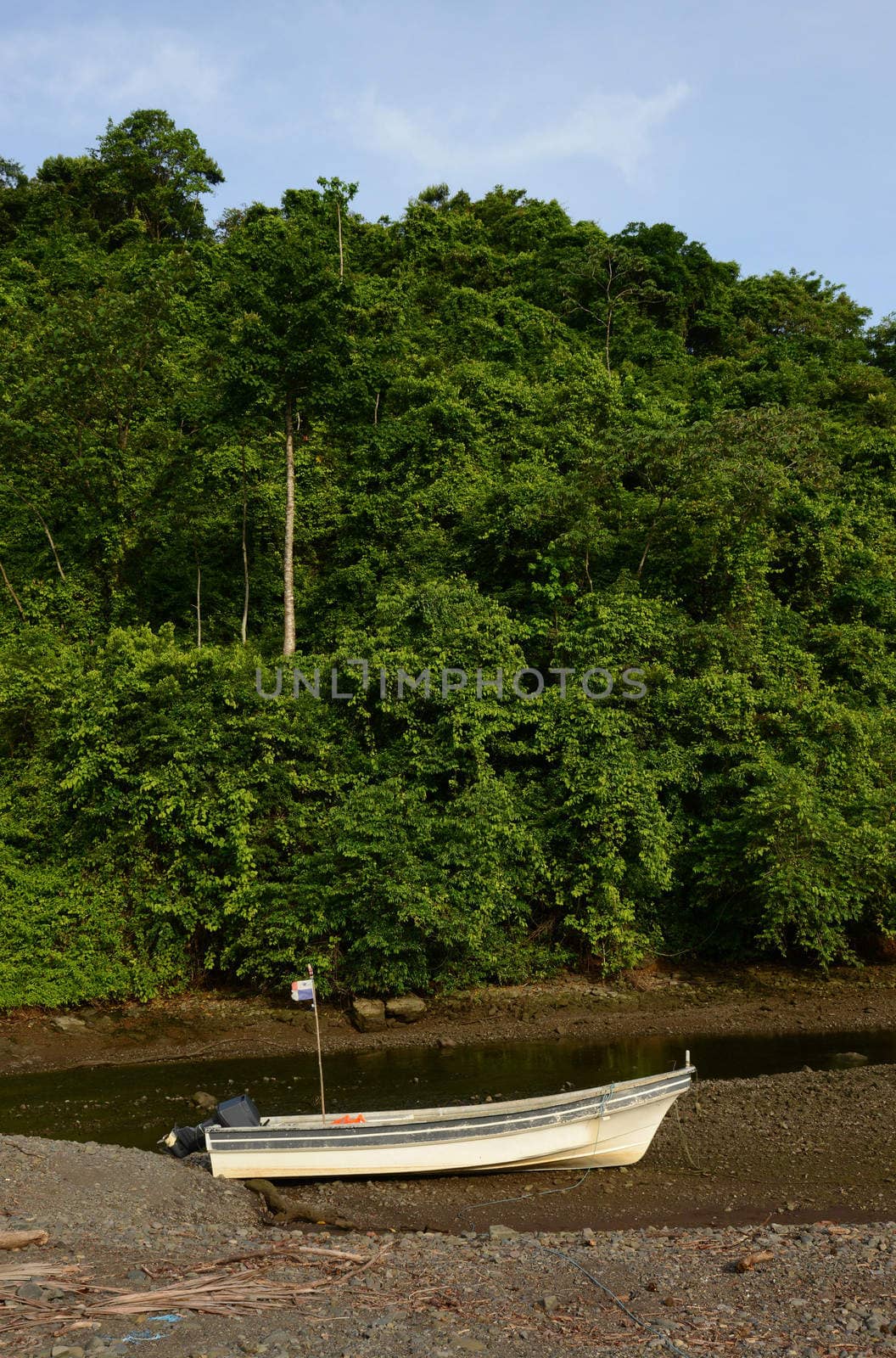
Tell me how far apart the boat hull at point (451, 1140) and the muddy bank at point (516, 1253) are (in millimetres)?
319

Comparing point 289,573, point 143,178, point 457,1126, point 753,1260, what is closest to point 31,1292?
point 457,1126

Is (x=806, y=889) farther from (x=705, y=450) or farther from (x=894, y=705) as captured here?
(x=705, y=450)

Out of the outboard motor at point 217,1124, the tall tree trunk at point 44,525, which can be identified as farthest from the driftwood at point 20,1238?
the tall tree trunk at point 44,525

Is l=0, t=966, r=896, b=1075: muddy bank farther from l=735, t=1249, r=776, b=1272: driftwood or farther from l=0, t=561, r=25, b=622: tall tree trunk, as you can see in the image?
l=0, t=561, r=25, b=622: tall tree trunk

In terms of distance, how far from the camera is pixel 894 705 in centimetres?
2606

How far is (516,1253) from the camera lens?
32.5 ft

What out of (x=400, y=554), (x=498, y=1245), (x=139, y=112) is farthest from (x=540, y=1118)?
(x=139, y=112)

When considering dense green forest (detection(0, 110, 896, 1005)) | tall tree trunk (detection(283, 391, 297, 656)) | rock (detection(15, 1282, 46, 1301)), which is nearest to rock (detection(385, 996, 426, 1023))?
dense green forest (detection(0, 110, 896, 1005))

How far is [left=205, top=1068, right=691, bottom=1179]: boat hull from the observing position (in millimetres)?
12586

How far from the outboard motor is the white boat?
44 millimetres

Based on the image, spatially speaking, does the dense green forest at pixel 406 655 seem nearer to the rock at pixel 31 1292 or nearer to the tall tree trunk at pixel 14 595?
the tall tree trunk at pixel 14 595

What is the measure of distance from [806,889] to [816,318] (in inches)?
1492

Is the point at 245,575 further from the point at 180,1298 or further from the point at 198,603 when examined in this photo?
the point at 180,1298

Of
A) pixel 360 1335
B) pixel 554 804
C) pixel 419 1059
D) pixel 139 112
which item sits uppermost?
pixel 139 112
